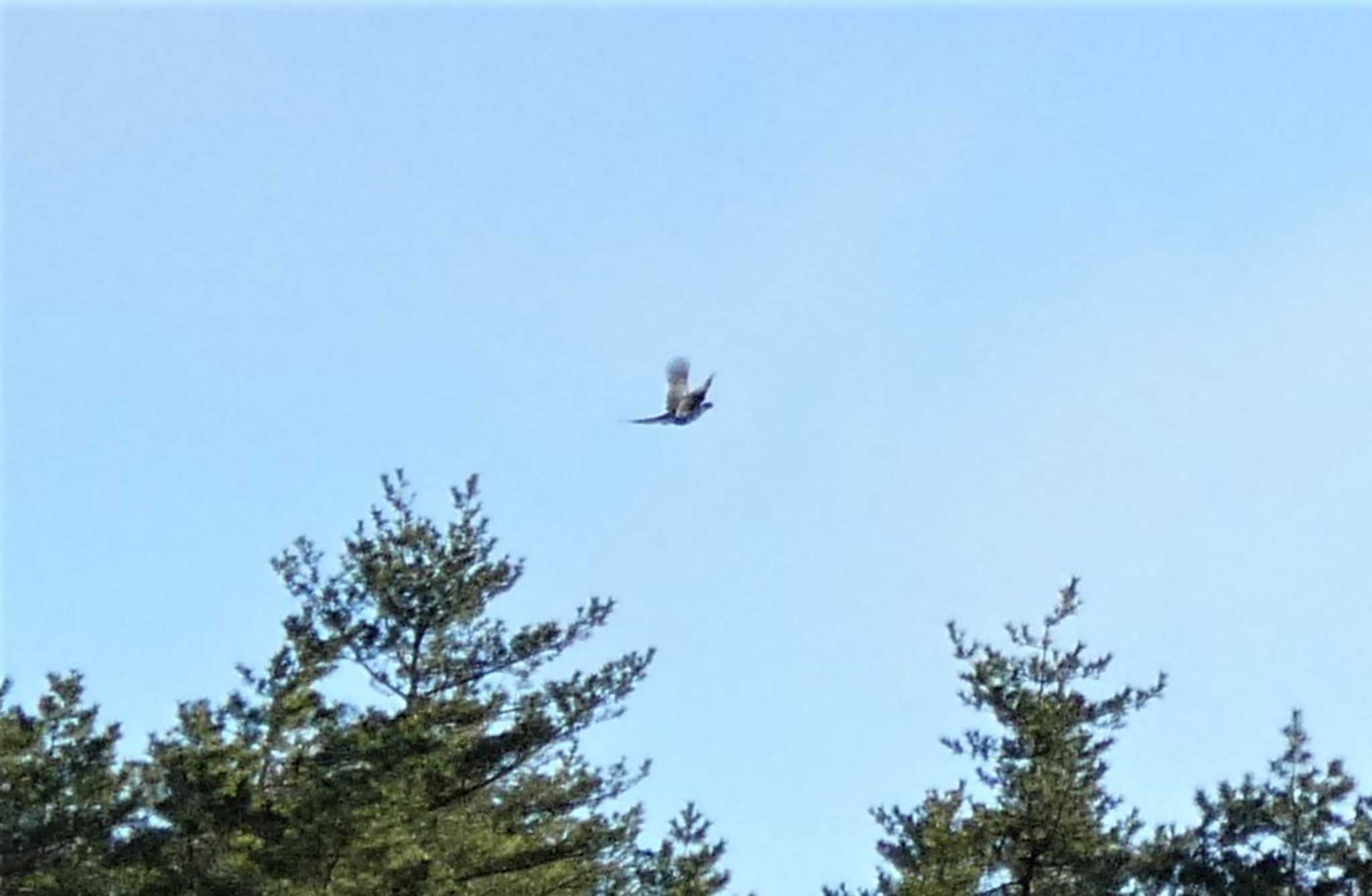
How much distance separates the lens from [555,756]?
2836cm

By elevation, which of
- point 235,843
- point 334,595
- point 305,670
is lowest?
point 235,843

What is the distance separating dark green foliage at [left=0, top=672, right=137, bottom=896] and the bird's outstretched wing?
39.1ft

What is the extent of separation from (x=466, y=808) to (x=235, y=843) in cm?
456

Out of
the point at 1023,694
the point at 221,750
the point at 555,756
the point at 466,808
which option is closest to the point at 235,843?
the point at 221,750

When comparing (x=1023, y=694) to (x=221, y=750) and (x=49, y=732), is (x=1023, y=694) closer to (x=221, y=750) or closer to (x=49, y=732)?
(x=221, y=750)

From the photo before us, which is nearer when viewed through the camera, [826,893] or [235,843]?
[235,843]

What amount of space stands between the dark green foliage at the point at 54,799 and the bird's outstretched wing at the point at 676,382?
1191 centimetres

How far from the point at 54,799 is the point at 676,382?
15469 mm

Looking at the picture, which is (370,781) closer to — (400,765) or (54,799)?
(400,765)

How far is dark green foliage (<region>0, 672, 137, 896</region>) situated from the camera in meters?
29.0

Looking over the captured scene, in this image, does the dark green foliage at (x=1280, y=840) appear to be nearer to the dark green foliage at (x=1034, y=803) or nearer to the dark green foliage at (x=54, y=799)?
the dark green foliage at (x=1034, y=803)

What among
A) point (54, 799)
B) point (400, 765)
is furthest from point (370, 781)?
point (54, 799)

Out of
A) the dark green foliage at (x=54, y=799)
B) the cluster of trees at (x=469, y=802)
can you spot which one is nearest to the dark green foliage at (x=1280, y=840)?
the cluster of trees at (x=469, y=802)

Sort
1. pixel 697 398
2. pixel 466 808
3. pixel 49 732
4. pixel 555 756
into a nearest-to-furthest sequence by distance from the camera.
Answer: pixel 697 398
pixel 466 808
pixel 555 756
pixel 49 732
